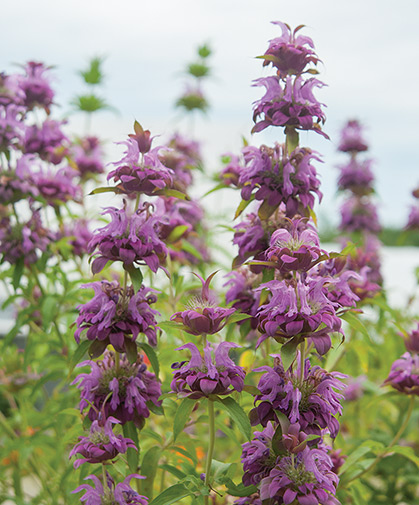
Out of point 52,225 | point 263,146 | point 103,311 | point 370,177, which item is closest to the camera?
point 103,311

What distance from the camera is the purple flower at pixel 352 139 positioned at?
3209 mm

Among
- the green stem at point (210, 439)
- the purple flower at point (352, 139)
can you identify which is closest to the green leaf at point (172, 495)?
the green stem at point (210, 439)

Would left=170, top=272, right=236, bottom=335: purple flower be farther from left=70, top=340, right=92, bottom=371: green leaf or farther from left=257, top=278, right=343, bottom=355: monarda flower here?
left=70, top=340, right=92, bottom=371: green leaf

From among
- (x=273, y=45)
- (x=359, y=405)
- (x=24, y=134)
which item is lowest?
(x=359, y=405)

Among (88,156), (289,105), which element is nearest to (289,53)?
(289,105)

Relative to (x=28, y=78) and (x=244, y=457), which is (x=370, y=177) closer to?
(x=28, y=78)

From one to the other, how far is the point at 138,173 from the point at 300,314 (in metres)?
0.49

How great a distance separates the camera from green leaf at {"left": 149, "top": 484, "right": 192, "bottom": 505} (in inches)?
47.2

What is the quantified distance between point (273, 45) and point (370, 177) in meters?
1.93

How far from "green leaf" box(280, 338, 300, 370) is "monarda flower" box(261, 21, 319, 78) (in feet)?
2.17

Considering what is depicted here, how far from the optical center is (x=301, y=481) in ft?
3.71

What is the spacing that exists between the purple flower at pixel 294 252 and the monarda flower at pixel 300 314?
0.04m

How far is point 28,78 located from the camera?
89.8 inches

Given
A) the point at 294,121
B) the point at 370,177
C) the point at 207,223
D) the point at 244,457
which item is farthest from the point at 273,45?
the point at 207,223
